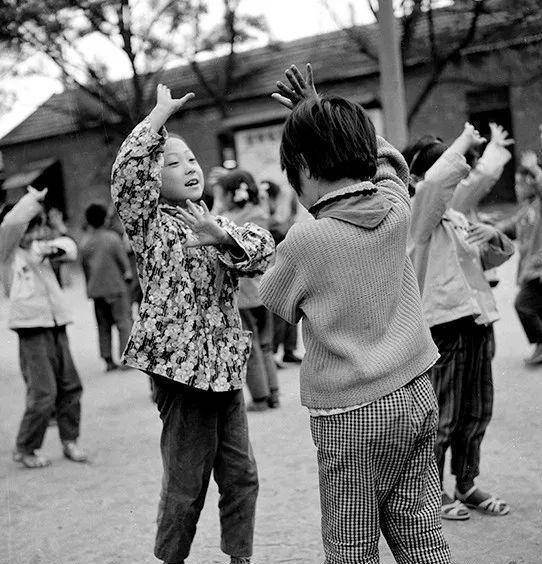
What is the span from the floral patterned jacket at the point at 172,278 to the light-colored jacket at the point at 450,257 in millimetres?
751

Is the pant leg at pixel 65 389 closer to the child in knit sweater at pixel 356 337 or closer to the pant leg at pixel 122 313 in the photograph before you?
the child in knit sweater at pixel 356 337

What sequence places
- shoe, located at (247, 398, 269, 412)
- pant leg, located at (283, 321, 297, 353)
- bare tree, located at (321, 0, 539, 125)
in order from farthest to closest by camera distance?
1. bare tree, located at (321, 0, 539, 125)
2. pant leg, located at (283, 321, 297, 353)
3. shoe, located at (247, 398, 269, 412)

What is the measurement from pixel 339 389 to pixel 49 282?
3303 mm

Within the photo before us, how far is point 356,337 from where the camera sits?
7.50ft

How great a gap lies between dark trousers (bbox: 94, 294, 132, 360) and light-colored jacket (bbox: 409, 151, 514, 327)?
534 centimetres

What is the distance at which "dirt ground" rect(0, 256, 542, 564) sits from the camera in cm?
354

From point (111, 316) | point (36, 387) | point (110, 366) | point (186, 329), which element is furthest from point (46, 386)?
point (111, 316)

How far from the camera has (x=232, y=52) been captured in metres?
21.1

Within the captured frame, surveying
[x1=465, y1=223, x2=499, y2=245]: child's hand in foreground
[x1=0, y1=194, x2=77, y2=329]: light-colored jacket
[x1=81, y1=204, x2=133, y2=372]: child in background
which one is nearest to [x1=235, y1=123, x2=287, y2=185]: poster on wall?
[x1=81, y1=204, x2=133, y2=372]: child in background

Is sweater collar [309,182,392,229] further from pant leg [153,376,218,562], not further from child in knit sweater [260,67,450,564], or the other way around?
pant leg [153,376,218,562]

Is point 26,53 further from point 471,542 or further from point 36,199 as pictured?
point 471,542

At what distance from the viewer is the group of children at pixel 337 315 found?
2.29 metres

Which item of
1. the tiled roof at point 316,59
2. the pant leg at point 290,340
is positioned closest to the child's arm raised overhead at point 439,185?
the pant leg at point 290,340

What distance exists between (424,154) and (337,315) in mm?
1679
